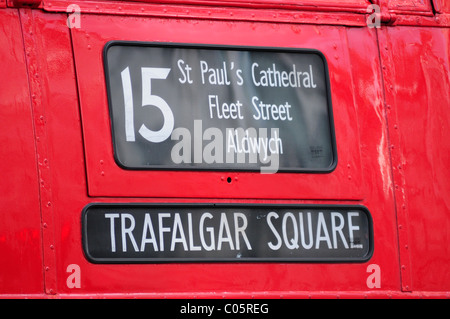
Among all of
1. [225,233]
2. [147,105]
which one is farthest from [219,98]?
[225,233]

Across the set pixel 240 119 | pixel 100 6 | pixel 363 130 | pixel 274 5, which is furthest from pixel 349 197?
pixel 100 6

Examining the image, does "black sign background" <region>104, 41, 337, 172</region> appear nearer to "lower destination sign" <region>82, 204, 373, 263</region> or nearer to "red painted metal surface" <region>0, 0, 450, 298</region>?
"red painted metal surface" <region>0, 0, 450, 298</region>

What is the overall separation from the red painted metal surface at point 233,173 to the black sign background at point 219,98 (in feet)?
0.17

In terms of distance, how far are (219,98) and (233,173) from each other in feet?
1.30

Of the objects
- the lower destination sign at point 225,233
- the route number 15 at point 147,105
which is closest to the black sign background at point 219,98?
the route number 15 at point 147,105

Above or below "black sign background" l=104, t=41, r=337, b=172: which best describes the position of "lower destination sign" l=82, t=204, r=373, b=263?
below

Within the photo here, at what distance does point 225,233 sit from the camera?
472cm

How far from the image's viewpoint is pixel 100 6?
4773 millimetres

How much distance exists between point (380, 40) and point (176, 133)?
4.36 ft

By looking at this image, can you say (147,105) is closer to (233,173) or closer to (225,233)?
(233,173)

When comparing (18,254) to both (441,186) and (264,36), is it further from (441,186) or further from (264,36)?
(441,186)

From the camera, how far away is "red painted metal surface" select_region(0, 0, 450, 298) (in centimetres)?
451

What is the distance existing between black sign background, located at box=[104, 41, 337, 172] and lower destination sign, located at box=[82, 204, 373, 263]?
0.23 m

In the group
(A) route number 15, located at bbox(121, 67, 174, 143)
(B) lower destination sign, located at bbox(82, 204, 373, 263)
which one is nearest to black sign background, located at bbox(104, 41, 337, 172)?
(A) route number 15, located at bbox(121, 67, 174, 143)
